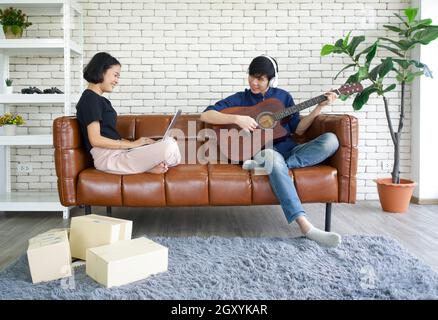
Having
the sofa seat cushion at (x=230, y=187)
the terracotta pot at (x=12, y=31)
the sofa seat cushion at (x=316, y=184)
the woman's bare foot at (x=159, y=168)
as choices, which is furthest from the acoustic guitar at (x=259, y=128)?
the terracotta pot at (x=12, y=31)

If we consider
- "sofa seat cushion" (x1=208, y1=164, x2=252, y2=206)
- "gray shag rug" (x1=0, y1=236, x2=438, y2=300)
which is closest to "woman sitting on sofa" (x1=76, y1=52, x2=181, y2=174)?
"sofa seat cushion" (x1=208, y1=164, x2=252, y2=206)

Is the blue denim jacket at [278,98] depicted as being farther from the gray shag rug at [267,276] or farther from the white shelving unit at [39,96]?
the white shelving unit at [39,96]

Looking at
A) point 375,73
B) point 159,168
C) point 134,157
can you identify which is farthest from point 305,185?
point 375,73

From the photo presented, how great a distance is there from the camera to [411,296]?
1.62 meters

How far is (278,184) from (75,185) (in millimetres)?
1272

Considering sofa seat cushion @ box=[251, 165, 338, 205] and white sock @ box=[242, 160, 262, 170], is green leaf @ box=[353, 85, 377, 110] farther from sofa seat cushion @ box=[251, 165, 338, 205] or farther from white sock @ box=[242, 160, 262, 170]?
white sock @ box=[242, 160, 262, 170]

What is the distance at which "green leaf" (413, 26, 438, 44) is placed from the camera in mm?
3182

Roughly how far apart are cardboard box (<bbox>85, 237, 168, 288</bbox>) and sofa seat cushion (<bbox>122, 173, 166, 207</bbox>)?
0.58m

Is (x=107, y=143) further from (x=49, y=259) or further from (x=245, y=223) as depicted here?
(x=245, y=223)

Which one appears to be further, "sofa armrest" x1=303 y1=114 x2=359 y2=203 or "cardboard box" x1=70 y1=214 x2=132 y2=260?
"sofa armrest" x1=303 y1=114 x2=359 y2=203

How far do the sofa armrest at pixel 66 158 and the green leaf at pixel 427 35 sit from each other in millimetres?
2716

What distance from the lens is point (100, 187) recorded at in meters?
2.54
